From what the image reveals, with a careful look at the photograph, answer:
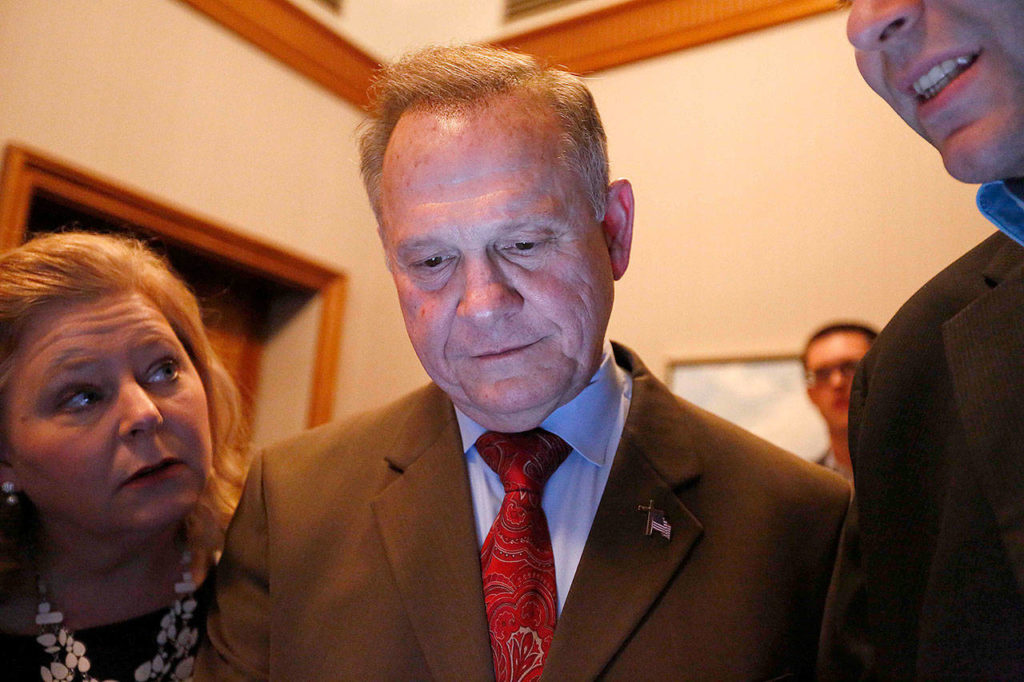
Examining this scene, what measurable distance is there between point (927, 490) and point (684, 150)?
2780mm

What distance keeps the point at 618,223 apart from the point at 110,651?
3.83 feet

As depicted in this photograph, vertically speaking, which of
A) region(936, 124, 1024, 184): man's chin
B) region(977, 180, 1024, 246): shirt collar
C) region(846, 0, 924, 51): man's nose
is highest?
region(846, 0, 924, 51): man's nose

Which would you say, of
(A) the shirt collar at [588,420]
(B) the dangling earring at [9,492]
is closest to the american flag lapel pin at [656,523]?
(A) the shirt collar at [588,420]

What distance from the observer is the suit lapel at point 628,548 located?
1139 millimetres

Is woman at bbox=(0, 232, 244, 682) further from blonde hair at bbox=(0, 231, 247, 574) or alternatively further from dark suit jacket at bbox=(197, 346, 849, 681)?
dark suit jacket at bbox=(197, 346, 849, 681)

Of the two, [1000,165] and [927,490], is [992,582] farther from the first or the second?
[1000,165]

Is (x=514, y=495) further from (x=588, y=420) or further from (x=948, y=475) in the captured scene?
(x=948, y=475)

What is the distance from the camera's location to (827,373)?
2998 mm

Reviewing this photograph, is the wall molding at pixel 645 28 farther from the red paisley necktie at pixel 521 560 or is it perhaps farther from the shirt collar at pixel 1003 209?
the red paisley necktie at pixel 521 560

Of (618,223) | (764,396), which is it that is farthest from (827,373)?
(618,223)

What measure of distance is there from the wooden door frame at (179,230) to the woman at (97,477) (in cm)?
141

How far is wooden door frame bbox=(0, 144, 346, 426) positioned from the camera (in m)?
2.84

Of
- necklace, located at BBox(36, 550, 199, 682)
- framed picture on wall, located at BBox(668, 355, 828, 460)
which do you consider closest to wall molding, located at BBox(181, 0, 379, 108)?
framed picture on wall, located at BBox(668, 355, 828, 460)

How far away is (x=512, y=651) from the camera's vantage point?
3.78 ft
